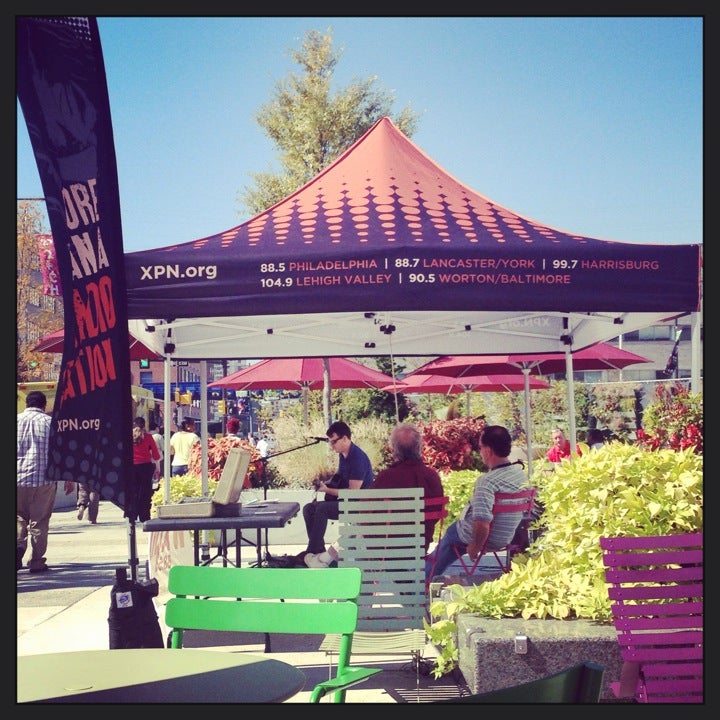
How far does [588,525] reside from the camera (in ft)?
16.4

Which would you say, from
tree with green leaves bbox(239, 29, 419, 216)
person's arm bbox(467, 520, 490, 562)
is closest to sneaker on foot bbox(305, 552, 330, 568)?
person's arm bbox(467, 520, 490, 562)

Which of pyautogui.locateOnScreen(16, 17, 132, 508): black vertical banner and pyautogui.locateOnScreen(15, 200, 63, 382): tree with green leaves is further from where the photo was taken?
pyautogui.locateOnScreen(15, 200, 63, 382): tree with green leaves

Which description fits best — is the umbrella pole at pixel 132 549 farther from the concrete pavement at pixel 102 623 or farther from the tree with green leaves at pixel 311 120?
the tree with green leaves at pixel 311 120

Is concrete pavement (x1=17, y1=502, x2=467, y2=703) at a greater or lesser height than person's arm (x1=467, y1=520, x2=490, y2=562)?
lesser

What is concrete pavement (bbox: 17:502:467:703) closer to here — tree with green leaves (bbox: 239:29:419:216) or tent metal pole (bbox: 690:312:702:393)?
tent metal pole (bbox: 690:312:702:393)

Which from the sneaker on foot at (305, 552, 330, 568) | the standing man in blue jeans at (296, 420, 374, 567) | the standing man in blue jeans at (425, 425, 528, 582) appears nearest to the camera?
the standing man in blue jeans at (425, 425, 528, 582)

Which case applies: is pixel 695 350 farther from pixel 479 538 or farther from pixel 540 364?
pixel 540 364

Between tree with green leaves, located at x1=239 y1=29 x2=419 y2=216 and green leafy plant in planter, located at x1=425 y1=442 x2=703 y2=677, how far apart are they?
23.6 meters

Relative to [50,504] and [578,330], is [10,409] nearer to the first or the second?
[578,330]

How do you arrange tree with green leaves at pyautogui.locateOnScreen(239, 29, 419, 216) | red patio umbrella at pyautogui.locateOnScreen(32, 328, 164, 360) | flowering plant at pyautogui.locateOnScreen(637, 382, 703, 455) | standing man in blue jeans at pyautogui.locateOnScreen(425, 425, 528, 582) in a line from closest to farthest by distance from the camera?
standing man in blue jeans at pyautogui.locateOnScreen(425, 425, 528, 582) → flowering plant at pyautogui.locateOnScreen(637, 382, 703, 455) → red patio umbrella at pyautogui.locateOnScreen(32, 328, 164, 360) → tree with green leaves at pyautogui.locateOnScreen(239, 29, 419, 216)

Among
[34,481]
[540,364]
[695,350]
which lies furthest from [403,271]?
[540,364]

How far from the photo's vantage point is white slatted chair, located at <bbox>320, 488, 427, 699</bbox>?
5.59 m

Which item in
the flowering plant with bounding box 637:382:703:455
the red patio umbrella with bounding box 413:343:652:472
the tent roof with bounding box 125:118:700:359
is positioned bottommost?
the flowering plant with bounding box 637:382:703:455

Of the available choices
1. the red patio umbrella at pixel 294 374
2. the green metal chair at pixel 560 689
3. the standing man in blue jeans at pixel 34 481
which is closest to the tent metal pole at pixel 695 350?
the green metal chair at pixel 560 689
